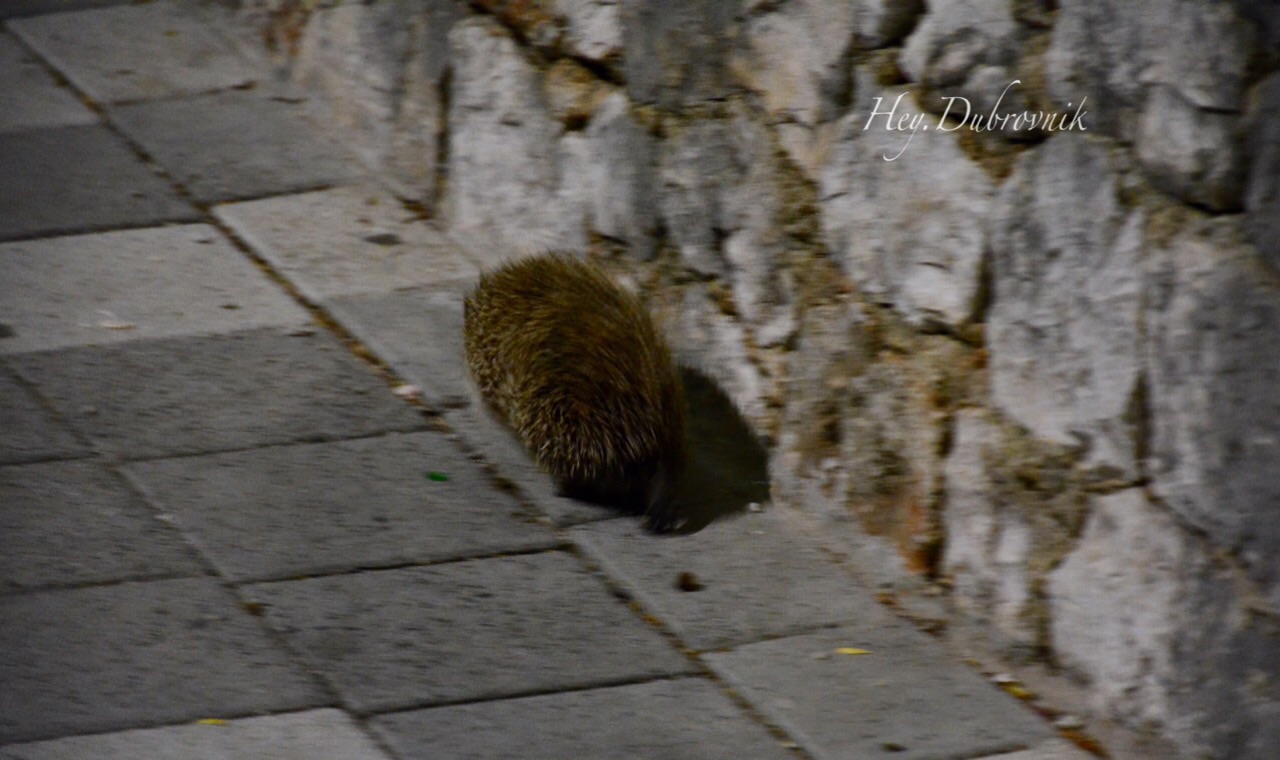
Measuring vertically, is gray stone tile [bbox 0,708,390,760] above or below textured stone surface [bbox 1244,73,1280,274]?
below

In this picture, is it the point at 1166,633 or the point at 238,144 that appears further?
the point at 238,144

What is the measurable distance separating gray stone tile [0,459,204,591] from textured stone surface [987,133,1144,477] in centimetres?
202

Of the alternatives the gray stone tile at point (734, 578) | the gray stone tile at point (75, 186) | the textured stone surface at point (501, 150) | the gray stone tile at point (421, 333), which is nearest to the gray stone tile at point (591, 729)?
the gray stone tile at point (734, 578)

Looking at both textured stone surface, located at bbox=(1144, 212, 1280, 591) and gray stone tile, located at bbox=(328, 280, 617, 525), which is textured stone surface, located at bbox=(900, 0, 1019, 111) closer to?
textured stone surface, located at bbox=(1144, 212, 1280, 591)

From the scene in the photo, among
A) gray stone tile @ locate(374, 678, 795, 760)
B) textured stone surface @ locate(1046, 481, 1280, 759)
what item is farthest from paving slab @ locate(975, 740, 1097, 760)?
gray stone tile @ locate(374, 678, 795, 760)

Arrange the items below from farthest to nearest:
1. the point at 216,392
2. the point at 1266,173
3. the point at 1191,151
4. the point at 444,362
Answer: the point at 444,362 < the point at 216,392 < the point at 1191,151 < the point at 1266,173

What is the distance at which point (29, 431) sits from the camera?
4.67 m

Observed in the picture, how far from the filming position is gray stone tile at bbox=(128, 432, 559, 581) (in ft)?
13.8

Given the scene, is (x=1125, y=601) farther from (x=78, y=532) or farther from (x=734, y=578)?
(x=78, y=532)

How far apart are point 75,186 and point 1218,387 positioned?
438 cm

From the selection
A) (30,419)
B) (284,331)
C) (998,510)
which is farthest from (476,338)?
(998,510)

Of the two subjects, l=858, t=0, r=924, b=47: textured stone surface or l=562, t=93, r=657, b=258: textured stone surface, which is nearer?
l=858, t=0, r=924, b=47: textured stone surface

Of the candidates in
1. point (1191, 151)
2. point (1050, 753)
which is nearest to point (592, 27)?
point (1191, 151)

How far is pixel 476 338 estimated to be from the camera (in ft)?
15.7
